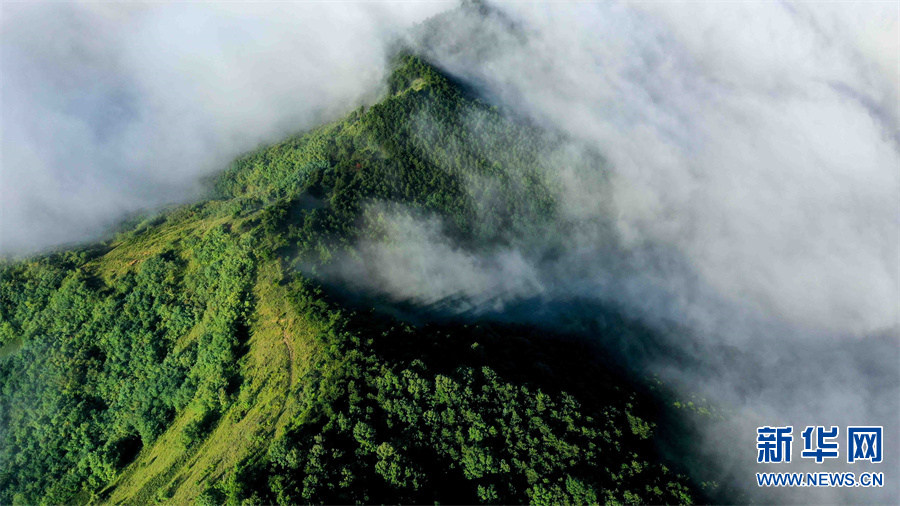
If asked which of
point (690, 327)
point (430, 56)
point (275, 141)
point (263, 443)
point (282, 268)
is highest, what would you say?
point (430, 56)

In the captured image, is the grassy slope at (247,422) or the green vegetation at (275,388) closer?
the green vegetation at (275,388)

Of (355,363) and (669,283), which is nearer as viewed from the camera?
(355,363)

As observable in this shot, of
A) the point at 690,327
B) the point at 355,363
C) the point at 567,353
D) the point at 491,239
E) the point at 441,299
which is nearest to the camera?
the point at 355,363

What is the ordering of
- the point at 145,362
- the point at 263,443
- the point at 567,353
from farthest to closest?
the point at 567,353 → the point at 145,362 → the point at 263,443

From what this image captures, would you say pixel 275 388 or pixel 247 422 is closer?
pixel 247 422

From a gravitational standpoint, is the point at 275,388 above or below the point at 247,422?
above

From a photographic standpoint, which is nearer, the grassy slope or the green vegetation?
the green vegetation

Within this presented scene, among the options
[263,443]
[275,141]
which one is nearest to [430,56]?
[275,141]

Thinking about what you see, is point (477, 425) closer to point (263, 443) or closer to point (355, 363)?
point (355, 363)
